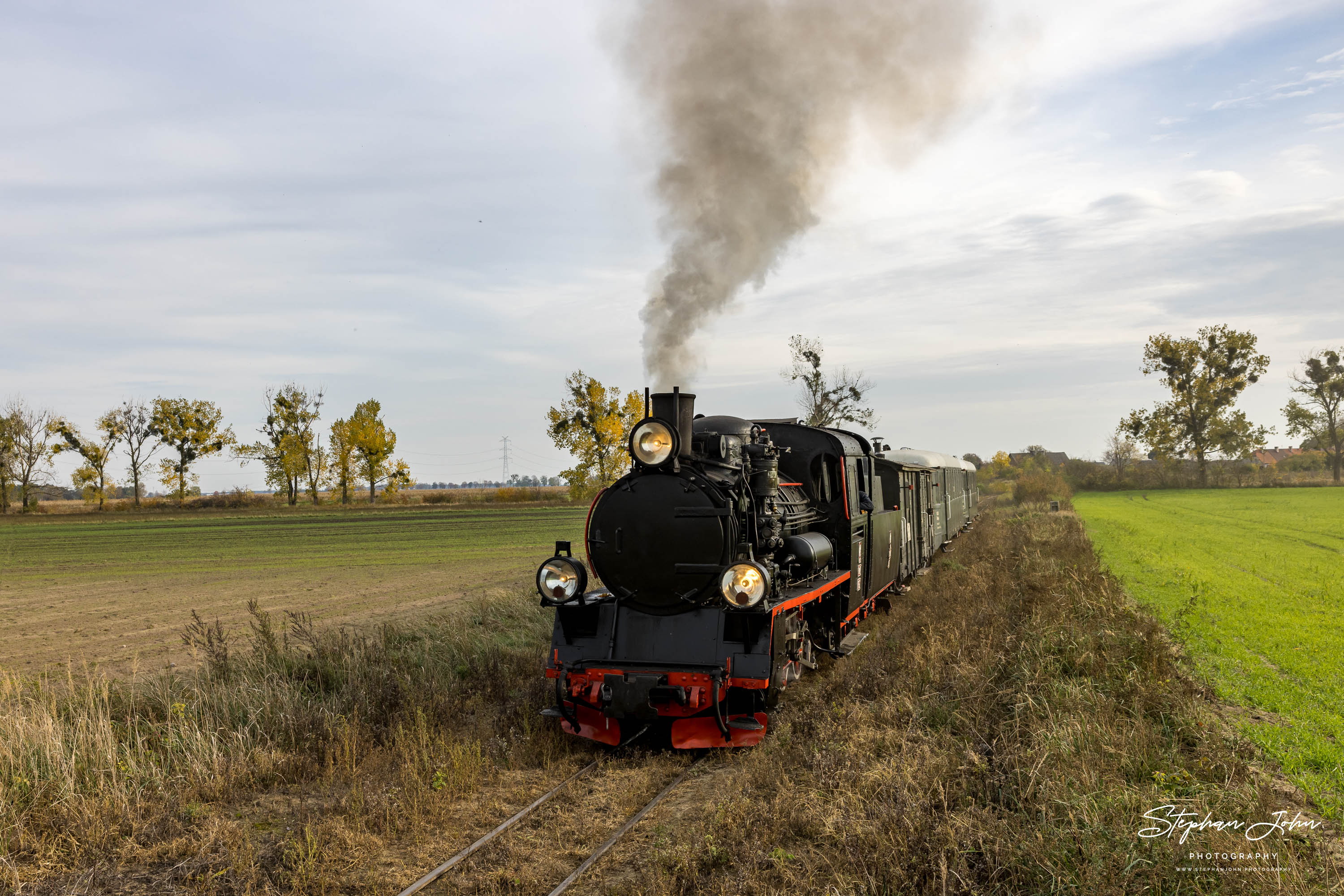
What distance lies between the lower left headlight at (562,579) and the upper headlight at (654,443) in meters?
1.18

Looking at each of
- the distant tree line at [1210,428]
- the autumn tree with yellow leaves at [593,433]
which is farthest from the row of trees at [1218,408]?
the autumn tree with yellow leaves at [593,433]

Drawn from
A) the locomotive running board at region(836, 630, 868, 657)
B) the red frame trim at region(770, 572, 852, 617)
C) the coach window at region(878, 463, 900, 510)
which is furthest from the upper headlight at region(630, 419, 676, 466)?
the coach window at region(878, 463, 900, 510)

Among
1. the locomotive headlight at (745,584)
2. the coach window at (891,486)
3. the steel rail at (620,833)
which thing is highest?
the coach window at (891,486)

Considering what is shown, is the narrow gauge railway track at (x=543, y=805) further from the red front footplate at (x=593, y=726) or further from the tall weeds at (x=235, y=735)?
the tall weeds at (x=235, y=735)

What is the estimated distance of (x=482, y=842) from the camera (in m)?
4.86

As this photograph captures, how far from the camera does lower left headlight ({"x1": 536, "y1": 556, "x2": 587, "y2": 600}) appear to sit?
704cm

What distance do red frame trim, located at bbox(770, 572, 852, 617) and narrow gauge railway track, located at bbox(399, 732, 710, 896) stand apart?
1435 millimetres

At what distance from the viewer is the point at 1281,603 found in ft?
39.6

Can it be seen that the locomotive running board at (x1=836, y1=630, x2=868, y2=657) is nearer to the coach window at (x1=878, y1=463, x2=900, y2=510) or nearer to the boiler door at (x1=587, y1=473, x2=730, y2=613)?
the coach window at (x1=878, y1=463, x2=900, y2=510)

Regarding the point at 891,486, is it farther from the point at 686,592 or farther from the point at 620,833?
the point at 620,833

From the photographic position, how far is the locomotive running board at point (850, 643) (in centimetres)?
879

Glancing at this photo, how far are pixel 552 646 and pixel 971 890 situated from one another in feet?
13.8

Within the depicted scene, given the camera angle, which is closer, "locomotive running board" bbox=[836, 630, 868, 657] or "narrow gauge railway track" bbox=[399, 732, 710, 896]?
"narrow gauge railway track" bbox=[399, 732, 710, 896]

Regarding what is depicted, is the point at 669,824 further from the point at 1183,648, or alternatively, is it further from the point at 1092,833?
the point at 1183,648
